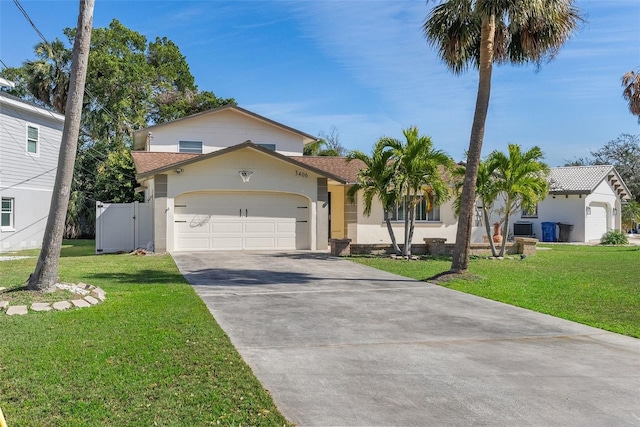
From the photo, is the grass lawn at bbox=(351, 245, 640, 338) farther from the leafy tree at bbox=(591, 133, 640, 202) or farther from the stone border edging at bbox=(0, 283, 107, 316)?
the leafy tree at bbox=(591, 133, 640, 202)

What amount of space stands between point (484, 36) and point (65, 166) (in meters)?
10.2

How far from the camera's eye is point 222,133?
24562mm

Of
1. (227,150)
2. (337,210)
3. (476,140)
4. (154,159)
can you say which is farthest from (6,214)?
(476,140)

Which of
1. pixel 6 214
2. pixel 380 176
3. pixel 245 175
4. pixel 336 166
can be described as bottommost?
pixel 6 214

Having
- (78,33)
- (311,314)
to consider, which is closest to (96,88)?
(78,33)

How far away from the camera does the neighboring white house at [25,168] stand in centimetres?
2075

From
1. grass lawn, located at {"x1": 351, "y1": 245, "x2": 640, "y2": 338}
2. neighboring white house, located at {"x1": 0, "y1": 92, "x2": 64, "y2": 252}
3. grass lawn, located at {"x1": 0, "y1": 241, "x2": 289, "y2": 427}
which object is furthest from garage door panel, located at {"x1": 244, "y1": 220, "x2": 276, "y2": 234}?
grass lawn, located at {"x1": 0, "y1": 241, "x2": 289, "y2": 427}

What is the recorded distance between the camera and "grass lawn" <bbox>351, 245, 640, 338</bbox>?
30.2ft

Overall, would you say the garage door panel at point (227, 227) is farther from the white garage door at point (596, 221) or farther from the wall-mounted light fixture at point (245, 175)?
the white garage door at point (596, 221)

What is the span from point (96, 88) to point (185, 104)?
20.9 feet

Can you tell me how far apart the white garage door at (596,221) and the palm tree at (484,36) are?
1979 centimetres

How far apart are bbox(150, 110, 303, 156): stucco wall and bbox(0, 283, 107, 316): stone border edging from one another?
1510 cm

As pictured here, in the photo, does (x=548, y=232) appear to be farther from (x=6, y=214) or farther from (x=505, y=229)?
(x=6, y=214)

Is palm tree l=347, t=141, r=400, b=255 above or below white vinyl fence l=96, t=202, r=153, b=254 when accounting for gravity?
above
